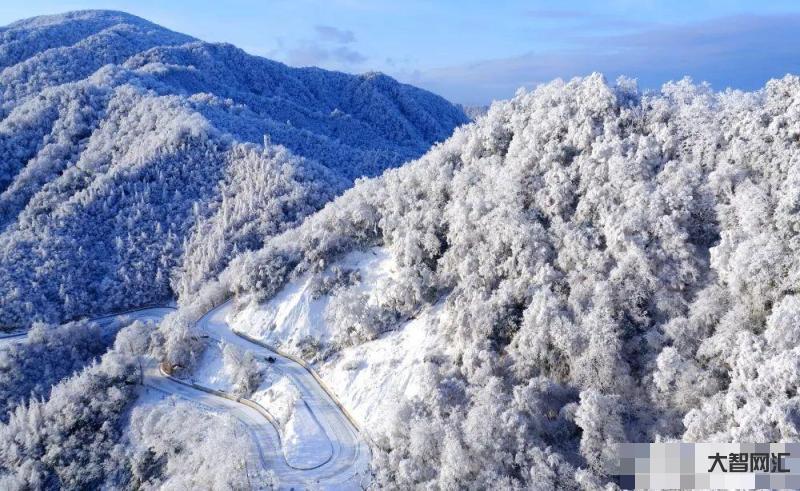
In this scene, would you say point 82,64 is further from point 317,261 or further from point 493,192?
point 493,192

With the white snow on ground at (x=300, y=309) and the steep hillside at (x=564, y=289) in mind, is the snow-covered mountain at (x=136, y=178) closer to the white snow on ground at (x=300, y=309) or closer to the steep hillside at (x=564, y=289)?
the white snow on ground at (x=300, y=309)

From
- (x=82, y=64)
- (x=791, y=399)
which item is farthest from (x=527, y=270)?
(x=82, y=64)

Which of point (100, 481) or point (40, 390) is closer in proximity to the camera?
point (100, 481)

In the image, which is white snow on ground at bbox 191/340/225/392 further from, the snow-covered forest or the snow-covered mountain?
the snow-covered mountain

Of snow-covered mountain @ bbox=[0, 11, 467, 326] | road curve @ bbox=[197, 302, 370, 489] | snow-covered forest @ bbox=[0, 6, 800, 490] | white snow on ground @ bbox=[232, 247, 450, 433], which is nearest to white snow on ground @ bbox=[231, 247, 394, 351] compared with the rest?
white snow on ground @ bbox=[232, 247, 450, 433]

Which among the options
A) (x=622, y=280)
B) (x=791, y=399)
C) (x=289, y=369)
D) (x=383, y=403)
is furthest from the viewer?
(x=289, y=369)

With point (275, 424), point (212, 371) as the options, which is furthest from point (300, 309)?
point (275, 424)
